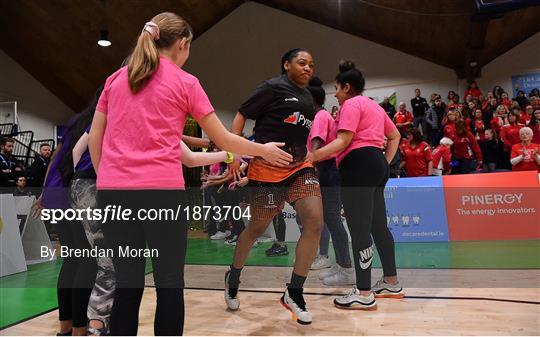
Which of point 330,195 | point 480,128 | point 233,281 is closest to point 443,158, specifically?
point 480,128

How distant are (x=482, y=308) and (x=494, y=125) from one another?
7.01 metres

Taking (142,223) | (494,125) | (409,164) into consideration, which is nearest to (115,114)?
(142,223)

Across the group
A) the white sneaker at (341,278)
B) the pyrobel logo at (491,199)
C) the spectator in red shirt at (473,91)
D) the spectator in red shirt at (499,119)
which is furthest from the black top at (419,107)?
the white sneaker at (341,278)

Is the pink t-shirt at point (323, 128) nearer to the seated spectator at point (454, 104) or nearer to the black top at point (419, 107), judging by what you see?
the seated spectator at point (454, 104)

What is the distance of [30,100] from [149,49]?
14591 mm

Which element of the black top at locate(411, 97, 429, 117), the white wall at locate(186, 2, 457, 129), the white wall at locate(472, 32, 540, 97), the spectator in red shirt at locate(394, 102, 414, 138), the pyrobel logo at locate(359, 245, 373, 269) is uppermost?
the white wall at locate(186, 2, 457, 129)

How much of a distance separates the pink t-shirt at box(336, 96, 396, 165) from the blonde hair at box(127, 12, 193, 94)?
149cm

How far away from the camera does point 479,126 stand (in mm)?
8797

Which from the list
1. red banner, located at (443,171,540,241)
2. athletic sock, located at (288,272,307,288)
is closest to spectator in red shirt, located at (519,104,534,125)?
red banner, located at (443,171,540,241)

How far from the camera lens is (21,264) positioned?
468 cm

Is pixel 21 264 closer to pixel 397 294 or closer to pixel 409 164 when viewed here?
pixel 397 294

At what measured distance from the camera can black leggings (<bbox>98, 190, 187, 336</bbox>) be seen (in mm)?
1451

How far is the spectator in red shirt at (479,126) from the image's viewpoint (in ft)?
28.5

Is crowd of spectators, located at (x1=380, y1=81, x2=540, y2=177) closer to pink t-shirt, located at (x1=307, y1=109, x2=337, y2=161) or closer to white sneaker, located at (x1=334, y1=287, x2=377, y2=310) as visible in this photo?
pink t-shirt, located at (x1=307, y1=109, x2=337, y2=161)
